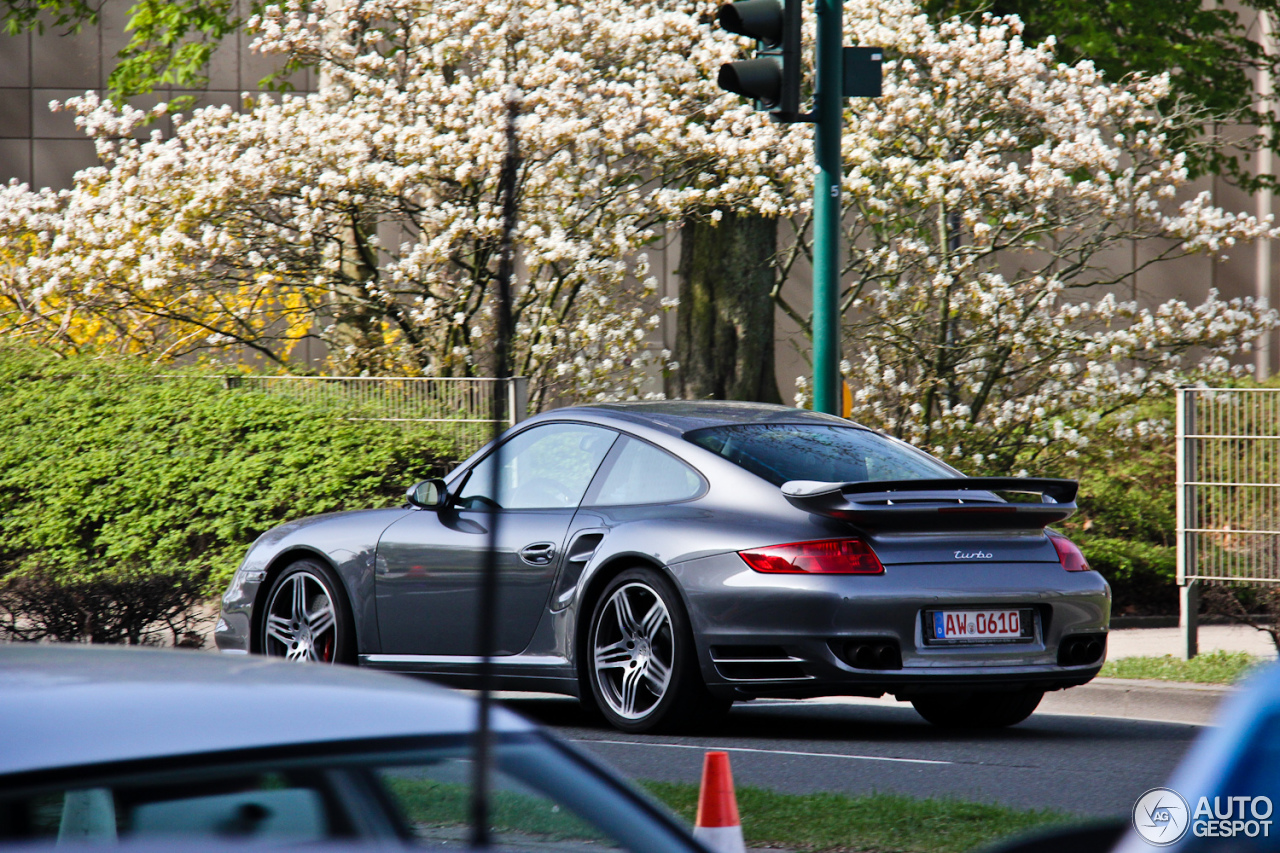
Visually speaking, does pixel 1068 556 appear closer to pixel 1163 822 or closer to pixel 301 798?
pixel 1163 822

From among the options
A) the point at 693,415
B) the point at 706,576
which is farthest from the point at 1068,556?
the point at 693,415

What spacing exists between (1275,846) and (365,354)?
44.2 feet

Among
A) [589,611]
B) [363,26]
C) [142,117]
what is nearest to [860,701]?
[589,611]

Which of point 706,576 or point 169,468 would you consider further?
point 169,468

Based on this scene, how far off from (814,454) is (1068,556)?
4.02 feet

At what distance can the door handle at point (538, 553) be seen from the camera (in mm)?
7828

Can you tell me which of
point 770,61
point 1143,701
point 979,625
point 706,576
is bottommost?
point 1143,701

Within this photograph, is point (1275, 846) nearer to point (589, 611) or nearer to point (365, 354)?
point (589, 611)

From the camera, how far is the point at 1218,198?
1101 inches

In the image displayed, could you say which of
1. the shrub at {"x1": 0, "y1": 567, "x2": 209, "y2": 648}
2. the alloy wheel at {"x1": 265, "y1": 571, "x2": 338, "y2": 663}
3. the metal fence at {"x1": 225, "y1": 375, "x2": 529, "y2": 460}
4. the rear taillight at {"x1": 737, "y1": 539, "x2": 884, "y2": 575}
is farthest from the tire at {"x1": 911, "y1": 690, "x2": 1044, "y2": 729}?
the metal fence at {"x1": 225, "y1": 375, "x2": 529, "y2": 460}

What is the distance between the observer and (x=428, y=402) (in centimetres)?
1285

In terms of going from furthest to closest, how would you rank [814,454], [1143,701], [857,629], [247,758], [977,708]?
[1143,701] → [977,708] → [814,454] → [857,629] → [247,758]

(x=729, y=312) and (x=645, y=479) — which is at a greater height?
(x=729, y=312)

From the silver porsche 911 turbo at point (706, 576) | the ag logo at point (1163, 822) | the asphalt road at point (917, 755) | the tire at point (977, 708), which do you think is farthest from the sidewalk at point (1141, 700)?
the ag logo at point (1163, 822)
